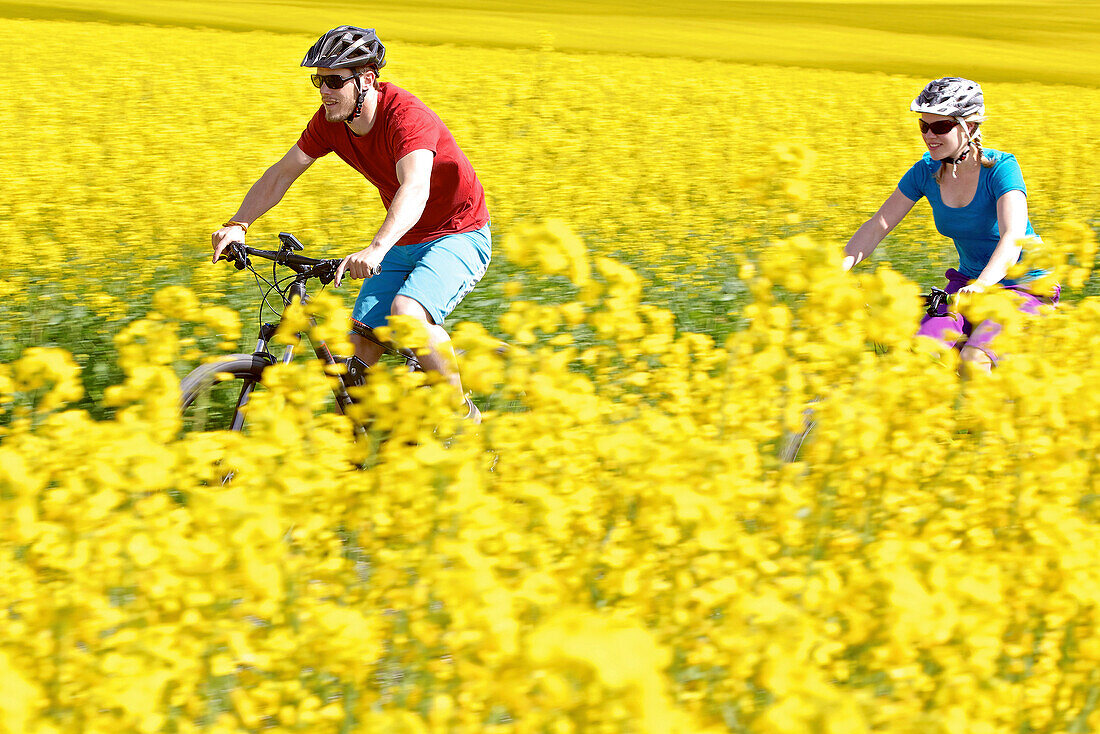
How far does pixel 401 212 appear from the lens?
13.8 ft

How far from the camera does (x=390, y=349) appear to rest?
459 centimetres

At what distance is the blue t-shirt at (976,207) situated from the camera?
15.3ft

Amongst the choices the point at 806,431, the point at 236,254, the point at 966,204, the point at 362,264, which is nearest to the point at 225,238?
the point at 236,254

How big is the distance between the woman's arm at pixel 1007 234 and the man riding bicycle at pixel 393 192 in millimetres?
1981

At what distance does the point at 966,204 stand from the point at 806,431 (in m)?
1.29

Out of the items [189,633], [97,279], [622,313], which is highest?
[622,313]

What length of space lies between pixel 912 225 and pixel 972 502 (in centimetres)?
726

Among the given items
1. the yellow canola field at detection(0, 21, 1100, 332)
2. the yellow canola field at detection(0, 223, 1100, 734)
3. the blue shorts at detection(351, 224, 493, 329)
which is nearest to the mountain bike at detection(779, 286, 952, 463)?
the yellow canola field at detection(0, 223, 1100, 734)

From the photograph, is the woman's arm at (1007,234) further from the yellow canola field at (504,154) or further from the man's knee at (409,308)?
the man's knee at (409,308)

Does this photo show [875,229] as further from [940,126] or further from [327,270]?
[327,270]

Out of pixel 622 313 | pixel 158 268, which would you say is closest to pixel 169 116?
pixel 158 268

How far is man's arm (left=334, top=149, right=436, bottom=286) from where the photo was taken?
4074 mm

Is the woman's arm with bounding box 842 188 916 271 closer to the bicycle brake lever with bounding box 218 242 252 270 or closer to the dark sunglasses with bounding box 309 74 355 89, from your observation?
the dark sunglasses with bounding box 309 74 355 89

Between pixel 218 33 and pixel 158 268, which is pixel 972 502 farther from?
pixel 218 33
